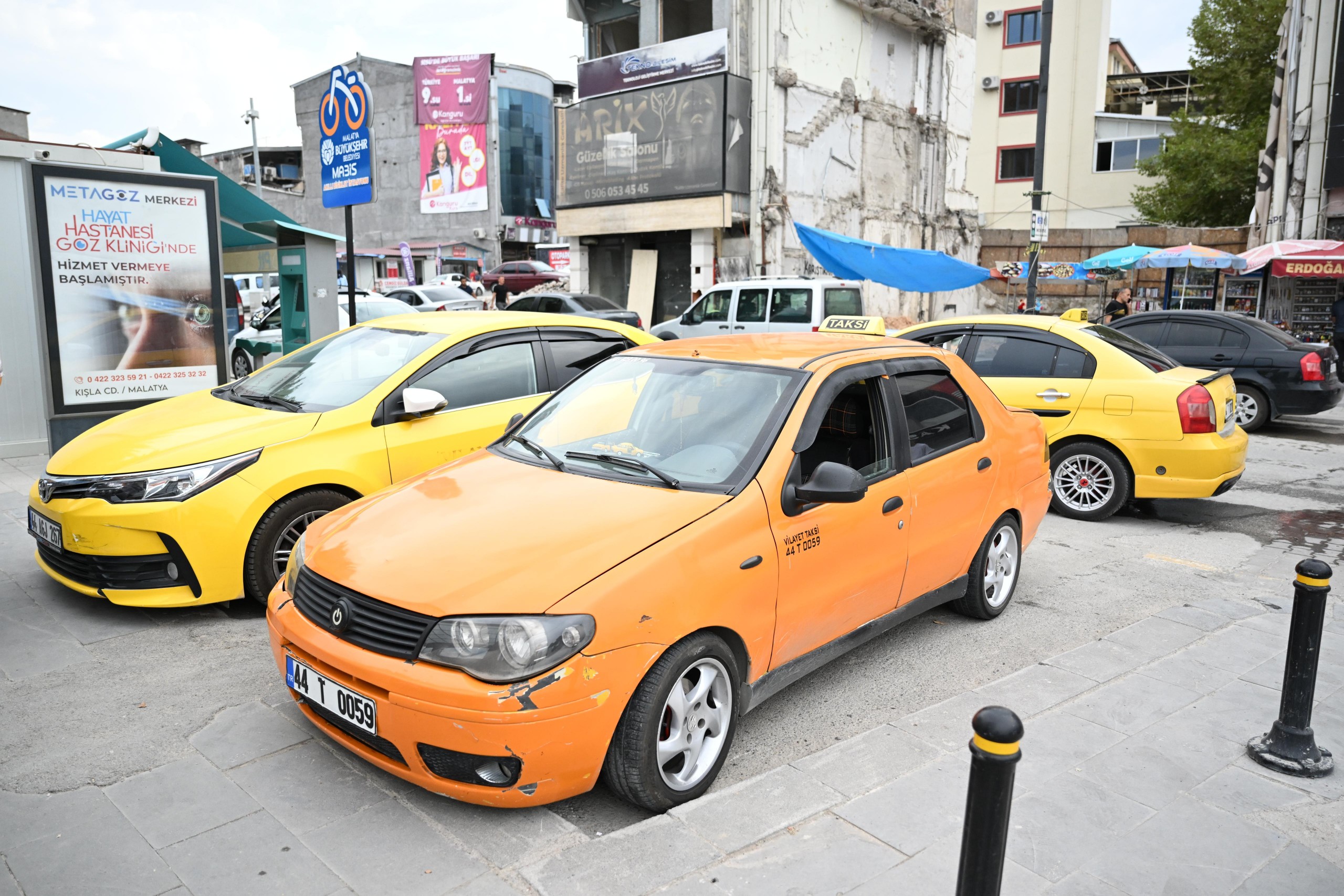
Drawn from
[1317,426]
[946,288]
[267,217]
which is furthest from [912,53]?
[267,217]

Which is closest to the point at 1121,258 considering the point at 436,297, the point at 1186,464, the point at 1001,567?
the point at 1186,464

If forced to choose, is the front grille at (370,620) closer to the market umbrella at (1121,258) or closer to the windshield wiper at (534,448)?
the windshield wiper at (534,448)

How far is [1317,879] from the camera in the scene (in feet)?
9.55

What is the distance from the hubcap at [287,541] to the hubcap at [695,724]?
269 centimetres

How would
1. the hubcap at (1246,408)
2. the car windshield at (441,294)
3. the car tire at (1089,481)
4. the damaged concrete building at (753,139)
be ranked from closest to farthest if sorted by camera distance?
the car tire at (1089,481) → the hubcap at (1246,408) → the damaged concrete building at (753,139) → the car windshield at (441,294)

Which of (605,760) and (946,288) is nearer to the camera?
(605,760)

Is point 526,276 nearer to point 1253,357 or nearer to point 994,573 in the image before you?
point 1253,357

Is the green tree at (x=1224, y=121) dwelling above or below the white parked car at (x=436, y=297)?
above

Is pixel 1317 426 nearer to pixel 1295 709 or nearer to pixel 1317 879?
pixel 1295 709

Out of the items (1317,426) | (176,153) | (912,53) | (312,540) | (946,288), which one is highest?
(912,53)

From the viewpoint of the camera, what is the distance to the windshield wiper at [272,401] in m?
5.46

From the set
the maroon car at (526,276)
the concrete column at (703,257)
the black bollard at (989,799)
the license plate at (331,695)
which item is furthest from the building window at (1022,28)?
the black bollard at (989,799)

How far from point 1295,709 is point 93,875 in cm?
434

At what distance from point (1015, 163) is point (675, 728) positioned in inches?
1603
